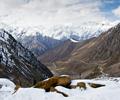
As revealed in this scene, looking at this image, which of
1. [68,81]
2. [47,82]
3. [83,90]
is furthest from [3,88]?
[83,90]

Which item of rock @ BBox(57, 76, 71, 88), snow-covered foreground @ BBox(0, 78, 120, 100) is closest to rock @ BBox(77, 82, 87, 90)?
snow-covered foreground @ BBox(0, 78, 120, 100)

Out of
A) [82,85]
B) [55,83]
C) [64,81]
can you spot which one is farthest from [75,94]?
[55,83]

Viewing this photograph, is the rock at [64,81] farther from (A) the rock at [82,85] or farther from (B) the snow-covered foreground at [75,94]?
(B) the snow-covered foreground at [75,94]

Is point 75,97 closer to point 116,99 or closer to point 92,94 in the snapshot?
point 92,94

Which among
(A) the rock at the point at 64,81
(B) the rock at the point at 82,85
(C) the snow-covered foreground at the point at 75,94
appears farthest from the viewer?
(A) the rock at the point at 64,81

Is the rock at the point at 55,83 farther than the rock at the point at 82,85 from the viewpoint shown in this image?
Yes

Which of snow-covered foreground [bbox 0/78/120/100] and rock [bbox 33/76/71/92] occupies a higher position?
snow-covered foreground [bbox 0/78/120/100]

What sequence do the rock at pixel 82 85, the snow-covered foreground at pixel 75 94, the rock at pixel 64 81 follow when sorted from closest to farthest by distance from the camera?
1. the snow-covered foreground at pixel 75 94
2. the rock at pixel 82 85
3. the rock at pixel 64 81

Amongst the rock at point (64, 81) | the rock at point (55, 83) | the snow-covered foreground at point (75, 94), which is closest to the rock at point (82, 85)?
the snow-covered foreground at point (75, 94)

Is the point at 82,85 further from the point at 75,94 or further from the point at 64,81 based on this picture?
the point at 75,94

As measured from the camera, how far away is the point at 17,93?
31.4 meters

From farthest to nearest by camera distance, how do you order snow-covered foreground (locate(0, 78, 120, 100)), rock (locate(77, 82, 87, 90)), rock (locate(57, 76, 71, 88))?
rock (locate(57, 76, 71, 88)) < rock (locate(77, 82, 87, 90)) < snow-covered foreground (locate(0, 78, 120, 100))

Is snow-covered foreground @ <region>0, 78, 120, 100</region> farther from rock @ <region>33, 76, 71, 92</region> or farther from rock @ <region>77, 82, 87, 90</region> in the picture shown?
rock @ <region>33, 76, 71, 92</region>

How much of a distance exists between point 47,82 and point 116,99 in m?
11.0
